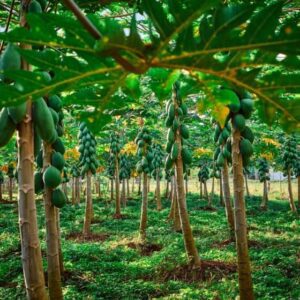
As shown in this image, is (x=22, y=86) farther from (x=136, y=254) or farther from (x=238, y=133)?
(x=136, y=254)

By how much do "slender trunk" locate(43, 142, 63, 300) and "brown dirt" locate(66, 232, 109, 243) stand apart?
28.8 ft

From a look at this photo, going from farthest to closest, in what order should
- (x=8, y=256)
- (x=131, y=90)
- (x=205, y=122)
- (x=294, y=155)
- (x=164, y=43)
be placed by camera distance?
(x=294, y=155), (x=205, y=122), (x=8, y=256), (x=131, y=90), (x=164, y=43)

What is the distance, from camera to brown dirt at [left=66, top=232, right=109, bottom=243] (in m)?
13.4

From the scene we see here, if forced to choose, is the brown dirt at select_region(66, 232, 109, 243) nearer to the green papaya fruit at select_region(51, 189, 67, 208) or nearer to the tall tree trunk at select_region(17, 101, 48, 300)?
the green papaya fruit at select_region(51, 189, 67, 208)

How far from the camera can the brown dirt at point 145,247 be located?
11.2 m

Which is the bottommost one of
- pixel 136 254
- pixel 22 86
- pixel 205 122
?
pixel 136 254

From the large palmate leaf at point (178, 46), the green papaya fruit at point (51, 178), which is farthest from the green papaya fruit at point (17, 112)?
the green papaya fruit at point (51, 178)

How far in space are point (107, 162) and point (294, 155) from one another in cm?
1394

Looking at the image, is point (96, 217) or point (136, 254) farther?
point (96, 217)

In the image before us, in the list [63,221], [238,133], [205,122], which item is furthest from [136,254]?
[63,221]

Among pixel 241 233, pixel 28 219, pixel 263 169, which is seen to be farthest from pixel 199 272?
pixel 263 169

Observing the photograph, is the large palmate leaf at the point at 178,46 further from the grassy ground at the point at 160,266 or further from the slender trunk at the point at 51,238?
the grassy ground at the point at 160,266

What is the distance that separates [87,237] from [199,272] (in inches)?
254

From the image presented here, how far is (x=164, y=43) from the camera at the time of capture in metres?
0.99
